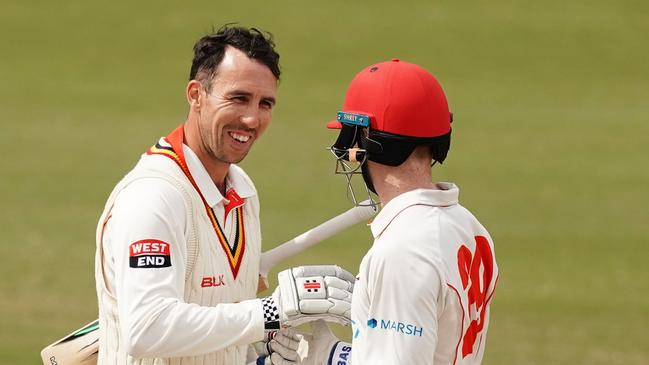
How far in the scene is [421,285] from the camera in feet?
13.0

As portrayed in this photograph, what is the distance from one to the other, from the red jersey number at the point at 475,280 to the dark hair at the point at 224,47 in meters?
1.40

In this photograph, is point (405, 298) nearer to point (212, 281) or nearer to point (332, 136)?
point (212, 281)

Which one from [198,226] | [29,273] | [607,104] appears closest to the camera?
[198,226]

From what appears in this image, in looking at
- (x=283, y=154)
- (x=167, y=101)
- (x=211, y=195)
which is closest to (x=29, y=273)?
(x=283, y=154)

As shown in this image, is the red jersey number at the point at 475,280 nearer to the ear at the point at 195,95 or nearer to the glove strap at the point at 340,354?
the glove strap at the point at 340,354

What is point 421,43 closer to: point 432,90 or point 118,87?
point 118,87

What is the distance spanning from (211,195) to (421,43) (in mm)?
12742

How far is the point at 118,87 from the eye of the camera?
1662cm

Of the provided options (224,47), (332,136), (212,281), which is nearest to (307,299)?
(212,281)

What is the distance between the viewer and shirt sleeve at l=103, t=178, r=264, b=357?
460 centimetres

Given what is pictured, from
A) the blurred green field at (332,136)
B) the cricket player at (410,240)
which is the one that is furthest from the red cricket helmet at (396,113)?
the blurred green field at (332,136)

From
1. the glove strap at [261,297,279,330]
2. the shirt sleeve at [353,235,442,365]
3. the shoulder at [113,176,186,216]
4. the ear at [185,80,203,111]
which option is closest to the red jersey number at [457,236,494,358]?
the shirt sleeve at [353,235,442,365]

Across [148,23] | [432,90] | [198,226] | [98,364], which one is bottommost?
[98,364]

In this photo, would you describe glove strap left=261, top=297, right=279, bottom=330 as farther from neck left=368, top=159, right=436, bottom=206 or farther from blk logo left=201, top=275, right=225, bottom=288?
neck left=368, top=159, right=436, bottom=206
